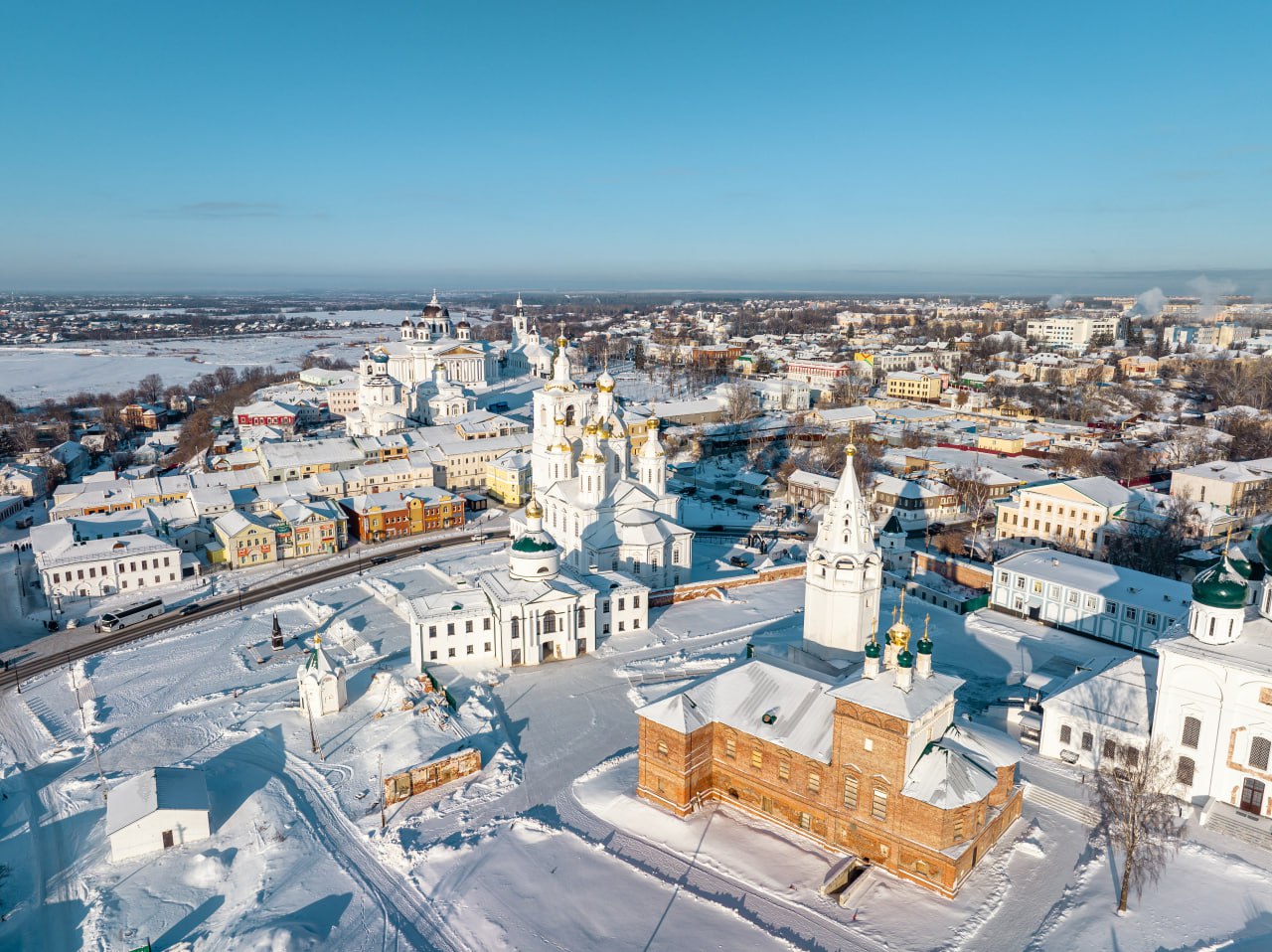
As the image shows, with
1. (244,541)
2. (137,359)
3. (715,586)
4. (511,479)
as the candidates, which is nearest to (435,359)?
(511,479)

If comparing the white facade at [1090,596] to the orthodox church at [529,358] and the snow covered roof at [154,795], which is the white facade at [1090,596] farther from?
the orthodox church at [529,358]

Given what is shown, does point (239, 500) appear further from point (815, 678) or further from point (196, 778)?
point (815, 678)

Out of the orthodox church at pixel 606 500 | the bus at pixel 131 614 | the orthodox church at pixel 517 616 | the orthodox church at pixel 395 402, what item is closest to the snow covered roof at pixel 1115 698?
the orthodox church at pixel 517 616

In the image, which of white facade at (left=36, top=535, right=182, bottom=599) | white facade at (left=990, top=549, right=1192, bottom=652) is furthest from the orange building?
white facade at (left=990, top=549, right=1192, bottom=652)

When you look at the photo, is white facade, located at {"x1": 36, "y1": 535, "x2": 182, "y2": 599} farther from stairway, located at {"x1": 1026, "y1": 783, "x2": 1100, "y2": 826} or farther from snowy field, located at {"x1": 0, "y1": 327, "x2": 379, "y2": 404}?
snowy field, located at {"x1": 0, "y1": 327, "x2": 379, "y2": 404}

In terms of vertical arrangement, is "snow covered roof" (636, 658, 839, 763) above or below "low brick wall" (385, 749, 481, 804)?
above

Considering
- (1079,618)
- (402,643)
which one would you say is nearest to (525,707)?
(402,643)
